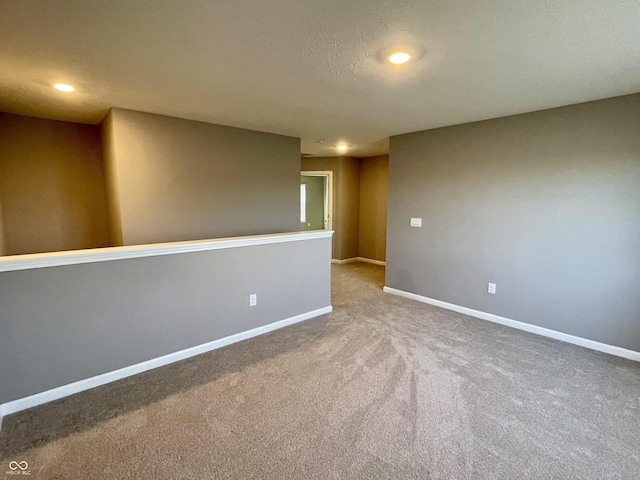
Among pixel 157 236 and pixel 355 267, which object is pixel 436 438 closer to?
pixel 157 236

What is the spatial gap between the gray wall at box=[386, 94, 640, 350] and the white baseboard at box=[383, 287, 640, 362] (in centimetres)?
5

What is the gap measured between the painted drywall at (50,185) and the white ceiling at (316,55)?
47 cm

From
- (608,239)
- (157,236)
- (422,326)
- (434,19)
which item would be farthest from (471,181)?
(157,236)

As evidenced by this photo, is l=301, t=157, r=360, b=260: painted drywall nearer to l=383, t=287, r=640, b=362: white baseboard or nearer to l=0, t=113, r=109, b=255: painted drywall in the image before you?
l=383, t=287, r=640, b=362: white baseboard

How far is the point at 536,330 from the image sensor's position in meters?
3.25

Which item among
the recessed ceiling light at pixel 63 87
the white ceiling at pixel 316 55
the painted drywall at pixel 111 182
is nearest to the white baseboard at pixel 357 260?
the white ceiling at pixel 316 55

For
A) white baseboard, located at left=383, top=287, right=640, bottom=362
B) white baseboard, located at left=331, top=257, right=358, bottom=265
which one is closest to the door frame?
white baseboard, located at left=331, top=257, right=358, bottom=265

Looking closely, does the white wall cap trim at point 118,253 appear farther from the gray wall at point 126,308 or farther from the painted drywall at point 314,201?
the painted drywall at point 314,201

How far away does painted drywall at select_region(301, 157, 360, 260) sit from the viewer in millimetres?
6684

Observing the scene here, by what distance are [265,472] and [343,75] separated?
2.51 m

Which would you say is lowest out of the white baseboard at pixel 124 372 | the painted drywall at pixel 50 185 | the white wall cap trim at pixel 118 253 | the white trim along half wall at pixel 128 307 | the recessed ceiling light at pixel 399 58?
the white baseboard at pixel 124 372

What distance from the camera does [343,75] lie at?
2.22 m

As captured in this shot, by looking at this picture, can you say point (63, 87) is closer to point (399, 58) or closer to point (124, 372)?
point (124, 372)

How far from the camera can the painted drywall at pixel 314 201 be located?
7.87 m
